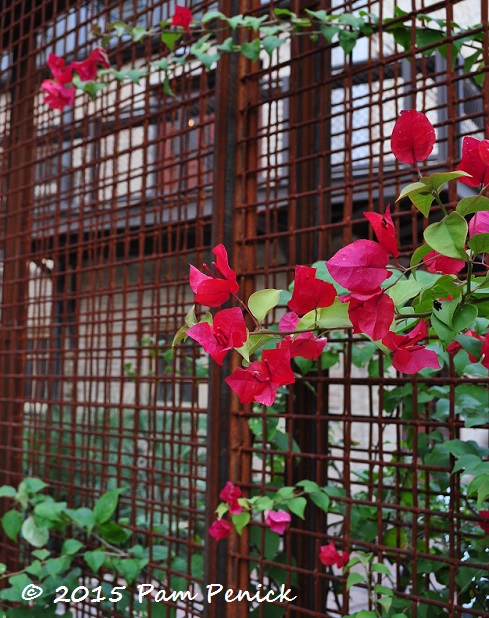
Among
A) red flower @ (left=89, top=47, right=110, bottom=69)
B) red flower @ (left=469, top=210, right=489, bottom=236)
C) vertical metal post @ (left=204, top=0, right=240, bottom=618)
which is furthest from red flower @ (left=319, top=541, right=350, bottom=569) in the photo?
red flower @ (left=89, top=47, right=110, bottom=69)

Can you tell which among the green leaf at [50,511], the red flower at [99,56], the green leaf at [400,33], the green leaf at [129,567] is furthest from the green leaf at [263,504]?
the red flower at [99,56]

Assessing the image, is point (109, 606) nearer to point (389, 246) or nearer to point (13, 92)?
point (389, 246)

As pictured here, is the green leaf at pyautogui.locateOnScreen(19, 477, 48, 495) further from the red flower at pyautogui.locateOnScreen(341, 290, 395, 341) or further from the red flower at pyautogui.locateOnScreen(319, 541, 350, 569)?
the red flower at pyautogui.locateOnScreen(341, 290, 395, 341)

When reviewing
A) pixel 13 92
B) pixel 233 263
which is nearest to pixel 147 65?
pixel 233 263

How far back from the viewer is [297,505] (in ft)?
4.13

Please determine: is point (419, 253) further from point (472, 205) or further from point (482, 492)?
point (482, 492)

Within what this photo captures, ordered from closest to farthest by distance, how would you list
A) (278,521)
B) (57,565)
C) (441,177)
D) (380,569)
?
(441,177) < (380,569) < (278,521) < (57,565)

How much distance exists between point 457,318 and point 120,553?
132cm

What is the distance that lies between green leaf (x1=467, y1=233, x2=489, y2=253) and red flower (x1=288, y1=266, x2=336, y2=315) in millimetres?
133

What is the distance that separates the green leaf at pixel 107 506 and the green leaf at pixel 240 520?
451 mm

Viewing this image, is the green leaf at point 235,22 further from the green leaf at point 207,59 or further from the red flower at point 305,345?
the red flower at point 305,345

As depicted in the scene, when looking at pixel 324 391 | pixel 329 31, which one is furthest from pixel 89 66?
Result: pixel 324 391

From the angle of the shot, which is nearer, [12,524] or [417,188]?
[417,188]

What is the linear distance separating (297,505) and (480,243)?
0.78 metres
